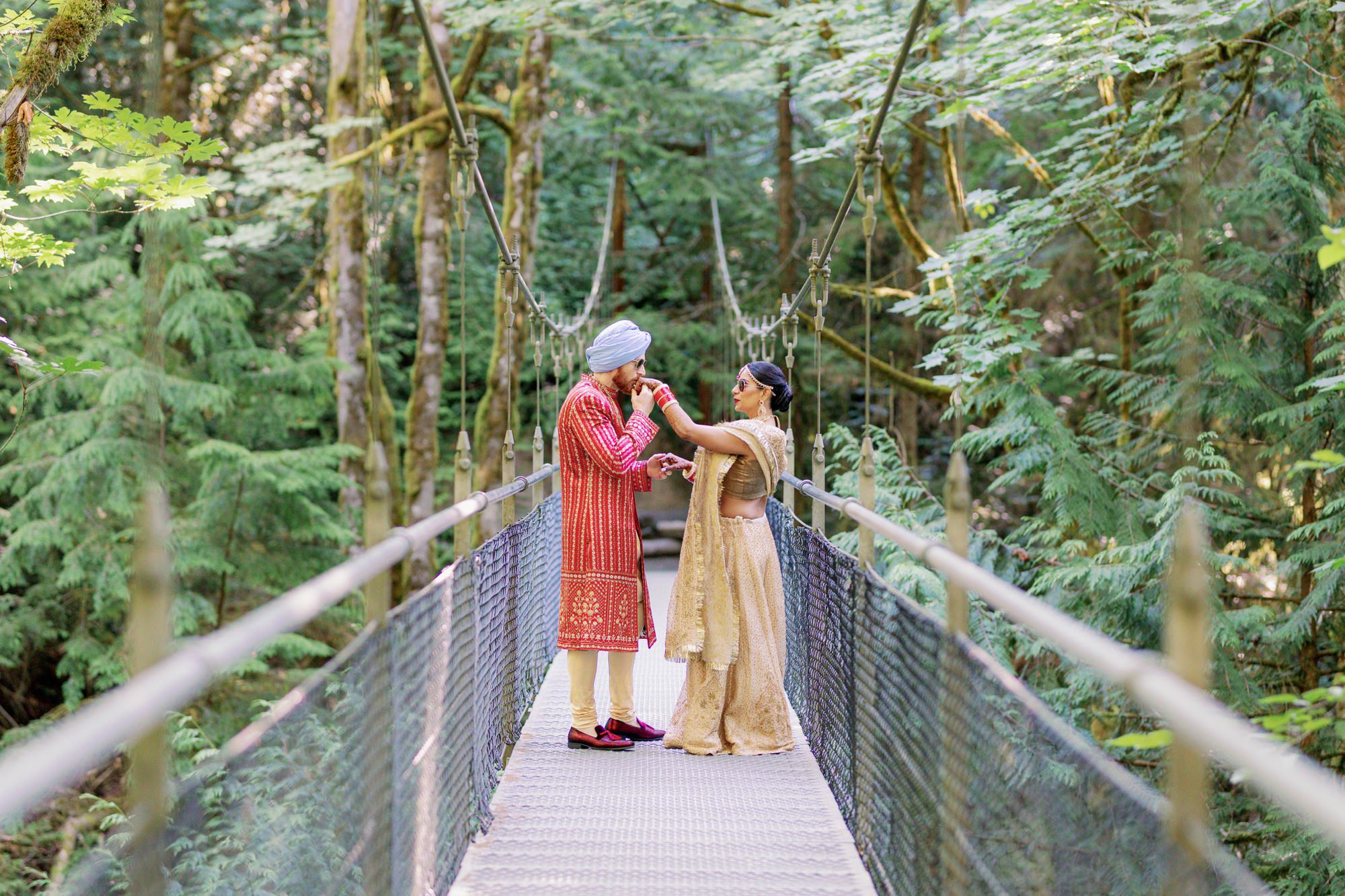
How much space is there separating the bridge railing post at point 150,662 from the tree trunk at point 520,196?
666 centimetres

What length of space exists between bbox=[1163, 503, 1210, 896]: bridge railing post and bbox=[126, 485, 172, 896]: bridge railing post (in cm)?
73

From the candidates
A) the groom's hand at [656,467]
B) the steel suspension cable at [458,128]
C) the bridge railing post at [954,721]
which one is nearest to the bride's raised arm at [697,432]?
the groom's hand at [656,467]

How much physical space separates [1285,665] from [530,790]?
10.2 feet

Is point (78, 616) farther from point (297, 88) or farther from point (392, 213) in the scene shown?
point (297, 88)

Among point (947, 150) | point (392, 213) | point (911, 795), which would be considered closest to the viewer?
point (911, 795)

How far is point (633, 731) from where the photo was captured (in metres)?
3.14

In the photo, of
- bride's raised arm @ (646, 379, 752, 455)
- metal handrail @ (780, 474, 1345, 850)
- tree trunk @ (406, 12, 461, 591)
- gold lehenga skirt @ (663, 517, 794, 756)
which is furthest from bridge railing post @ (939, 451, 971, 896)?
tree trunk @ (406, 12, 461, 591)

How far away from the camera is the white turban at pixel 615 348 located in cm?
295

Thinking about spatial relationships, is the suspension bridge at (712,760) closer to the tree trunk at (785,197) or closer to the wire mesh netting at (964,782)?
the wire mesh netting at (964,782)

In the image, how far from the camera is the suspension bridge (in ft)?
2.96

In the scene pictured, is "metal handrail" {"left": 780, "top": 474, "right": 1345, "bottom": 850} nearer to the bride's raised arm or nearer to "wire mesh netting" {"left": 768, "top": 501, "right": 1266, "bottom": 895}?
"wire mesh netting" {"left": 768, "top": 501, "right": 1266, "bottom": 895}

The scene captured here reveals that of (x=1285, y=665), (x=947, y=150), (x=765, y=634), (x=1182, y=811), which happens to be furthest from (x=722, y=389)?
(x=1182, y=811)

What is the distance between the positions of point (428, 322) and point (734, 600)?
476 centimetres

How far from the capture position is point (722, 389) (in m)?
9.31
